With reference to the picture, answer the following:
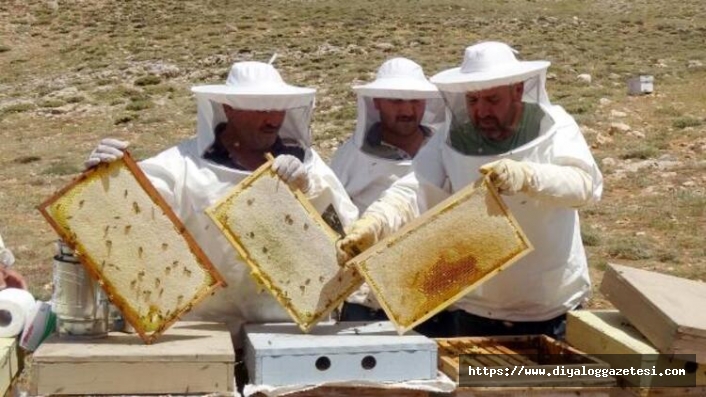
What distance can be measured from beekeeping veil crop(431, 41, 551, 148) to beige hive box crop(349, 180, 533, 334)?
1.85 ft

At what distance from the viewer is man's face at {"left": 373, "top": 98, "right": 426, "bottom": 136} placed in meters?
5.57

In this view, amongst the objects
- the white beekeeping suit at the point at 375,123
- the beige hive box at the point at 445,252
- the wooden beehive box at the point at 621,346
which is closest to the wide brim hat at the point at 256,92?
the beige hive box at the point at 445,252

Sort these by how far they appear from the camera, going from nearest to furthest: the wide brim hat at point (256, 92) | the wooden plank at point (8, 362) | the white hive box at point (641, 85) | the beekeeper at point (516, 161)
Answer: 1. the wooden plank at point (8, 362)
2. the beekeeper at point (516, 161)
3. the wide brim hat at point (256, 92)
4. the white hive box at point (641, 85)

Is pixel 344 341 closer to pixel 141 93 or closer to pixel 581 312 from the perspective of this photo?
pixel 581 312

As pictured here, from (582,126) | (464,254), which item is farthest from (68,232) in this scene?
(582,126)

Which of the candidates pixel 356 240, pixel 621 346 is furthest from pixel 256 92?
pixel 621 346

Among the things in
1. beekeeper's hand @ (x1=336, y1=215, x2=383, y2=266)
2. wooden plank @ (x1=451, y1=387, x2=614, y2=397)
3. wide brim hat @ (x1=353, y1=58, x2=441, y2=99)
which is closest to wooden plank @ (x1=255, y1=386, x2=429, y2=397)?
wooden plank @ (x1=451, y1=387, x2=614, y2=397)

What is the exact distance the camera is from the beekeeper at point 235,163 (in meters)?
4.07

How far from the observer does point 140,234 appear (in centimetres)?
349

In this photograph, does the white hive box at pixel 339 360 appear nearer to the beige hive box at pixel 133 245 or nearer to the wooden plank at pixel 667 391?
the beige hive box at pixel 133 245

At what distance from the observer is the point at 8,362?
11.5 ft

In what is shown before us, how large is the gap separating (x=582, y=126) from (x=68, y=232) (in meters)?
13.6

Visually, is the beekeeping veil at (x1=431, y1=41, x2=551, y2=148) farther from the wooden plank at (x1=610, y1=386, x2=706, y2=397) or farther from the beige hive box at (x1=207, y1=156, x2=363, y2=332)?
the wooden plank at (x1=610, y1=386, x2=706, y2=397)

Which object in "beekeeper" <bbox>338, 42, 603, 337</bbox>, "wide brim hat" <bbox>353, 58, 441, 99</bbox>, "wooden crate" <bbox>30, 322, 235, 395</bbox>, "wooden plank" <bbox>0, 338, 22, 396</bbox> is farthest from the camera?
"wide brim hat" <bbox>353, 58, 441, 99</bbox>
